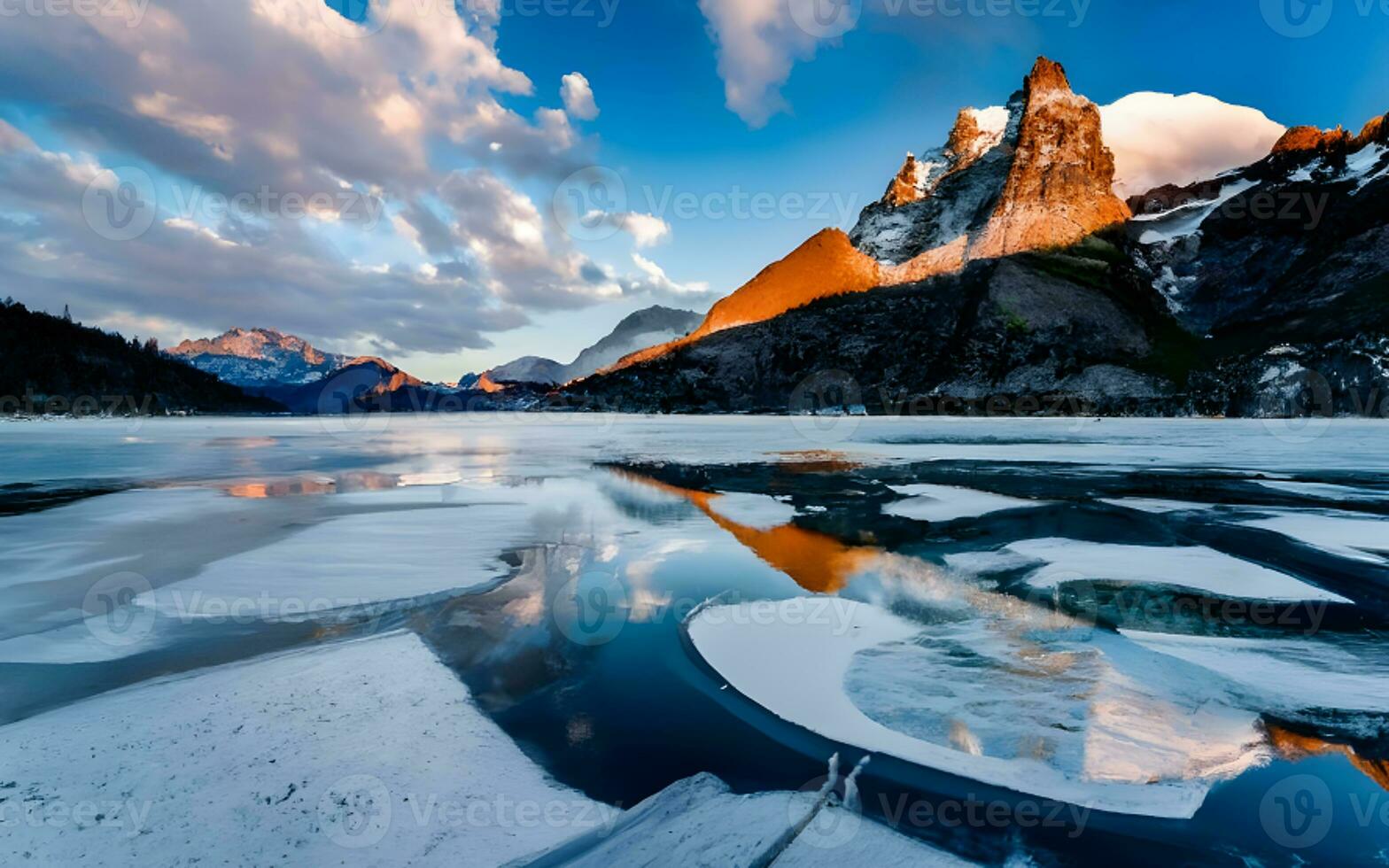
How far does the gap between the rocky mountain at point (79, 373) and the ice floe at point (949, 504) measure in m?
171

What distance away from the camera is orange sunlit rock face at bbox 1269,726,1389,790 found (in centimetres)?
527

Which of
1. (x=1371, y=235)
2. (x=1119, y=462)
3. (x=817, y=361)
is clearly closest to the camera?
(x=1119, y=462)

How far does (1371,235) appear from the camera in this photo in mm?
142250

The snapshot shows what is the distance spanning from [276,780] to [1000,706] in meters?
6.51

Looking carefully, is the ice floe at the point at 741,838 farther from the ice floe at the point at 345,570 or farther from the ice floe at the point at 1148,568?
the ice floe at the point at 1148,568

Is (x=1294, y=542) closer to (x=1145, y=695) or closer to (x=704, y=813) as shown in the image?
(x=1145, y=695)

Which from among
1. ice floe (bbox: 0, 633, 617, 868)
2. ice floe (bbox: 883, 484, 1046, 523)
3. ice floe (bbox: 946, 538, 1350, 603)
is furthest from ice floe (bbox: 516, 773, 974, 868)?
ice floe (bbox: 883, 484, 1046, 523)

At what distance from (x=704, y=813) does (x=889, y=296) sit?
20834 centimetres

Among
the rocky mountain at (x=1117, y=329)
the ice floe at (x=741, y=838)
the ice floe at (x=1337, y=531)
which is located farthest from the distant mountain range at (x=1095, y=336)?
the ice floe at (x=741, y=838)

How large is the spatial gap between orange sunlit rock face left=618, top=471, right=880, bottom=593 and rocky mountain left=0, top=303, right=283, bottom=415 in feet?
558

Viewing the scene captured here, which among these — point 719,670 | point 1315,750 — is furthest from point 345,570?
point 1315,750

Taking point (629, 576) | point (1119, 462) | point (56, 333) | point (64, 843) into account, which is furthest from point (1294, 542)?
point (56, 333)

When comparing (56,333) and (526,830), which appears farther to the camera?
(56,333)

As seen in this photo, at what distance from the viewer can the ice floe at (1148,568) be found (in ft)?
34.0
